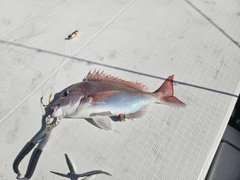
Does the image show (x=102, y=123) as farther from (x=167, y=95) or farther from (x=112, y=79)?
(x=167, y=95)

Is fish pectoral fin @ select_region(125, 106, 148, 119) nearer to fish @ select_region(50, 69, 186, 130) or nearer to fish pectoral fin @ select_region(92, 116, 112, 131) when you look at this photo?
fish @ select_region(50, 69, 186, 130)

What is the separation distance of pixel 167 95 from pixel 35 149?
0.93 meters

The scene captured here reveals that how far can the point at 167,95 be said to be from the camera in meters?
1.48

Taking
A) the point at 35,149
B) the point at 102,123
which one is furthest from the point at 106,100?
the point at 35,149

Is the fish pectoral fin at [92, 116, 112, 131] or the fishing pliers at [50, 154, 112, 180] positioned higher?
the fish pectoral fin at [92, 116, 112, 131]

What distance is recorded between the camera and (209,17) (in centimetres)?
205

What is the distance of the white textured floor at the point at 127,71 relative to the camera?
1.31 m

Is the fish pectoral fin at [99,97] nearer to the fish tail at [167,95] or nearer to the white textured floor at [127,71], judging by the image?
the white textured floor at [127,71]

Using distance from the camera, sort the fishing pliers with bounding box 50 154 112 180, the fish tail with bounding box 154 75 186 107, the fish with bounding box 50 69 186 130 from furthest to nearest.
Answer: the fish tail with bounding box 154 75 186 107 < the fish with bounding box 50 69 186 130 < the fishing pliers with bounding box 50 154 112 180

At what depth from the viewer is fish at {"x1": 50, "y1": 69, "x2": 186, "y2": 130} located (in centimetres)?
133

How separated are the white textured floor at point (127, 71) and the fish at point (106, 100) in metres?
0.07

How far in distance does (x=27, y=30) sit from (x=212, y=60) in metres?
1.63

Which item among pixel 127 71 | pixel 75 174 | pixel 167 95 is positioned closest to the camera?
pixel 75 174

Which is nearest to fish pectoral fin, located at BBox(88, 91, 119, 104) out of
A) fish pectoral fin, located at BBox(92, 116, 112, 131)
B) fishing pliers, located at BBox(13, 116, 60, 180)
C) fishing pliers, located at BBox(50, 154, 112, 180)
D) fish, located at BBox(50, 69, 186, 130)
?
fish, located at BBox(50, 69, 186, 130)
